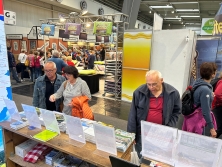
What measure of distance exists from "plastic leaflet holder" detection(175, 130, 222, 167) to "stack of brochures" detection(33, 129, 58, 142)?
44.0 inches

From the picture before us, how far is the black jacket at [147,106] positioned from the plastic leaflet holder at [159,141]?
614 millimetres

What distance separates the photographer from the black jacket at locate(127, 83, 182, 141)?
1802 mm

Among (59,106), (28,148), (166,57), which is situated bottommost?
(28,148)

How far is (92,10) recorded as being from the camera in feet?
40.2

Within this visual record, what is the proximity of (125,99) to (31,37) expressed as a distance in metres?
7.89

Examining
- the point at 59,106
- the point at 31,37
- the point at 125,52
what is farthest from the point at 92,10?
the point at 59,106

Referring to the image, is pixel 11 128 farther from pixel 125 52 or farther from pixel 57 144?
pixel 125 52

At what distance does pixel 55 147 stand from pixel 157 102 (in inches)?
44.3

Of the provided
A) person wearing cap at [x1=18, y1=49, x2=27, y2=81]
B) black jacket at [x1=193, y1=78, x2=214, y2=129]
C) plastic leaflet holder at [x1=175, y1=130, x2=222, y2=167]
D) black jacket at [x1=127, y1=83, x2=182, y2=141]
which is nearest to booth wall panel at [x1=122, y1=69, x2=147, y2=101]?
black jacket at [x1=193, y1=78, x2=214, y2=129]

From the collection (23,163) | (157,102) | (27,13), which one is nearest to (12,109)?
(23,163)

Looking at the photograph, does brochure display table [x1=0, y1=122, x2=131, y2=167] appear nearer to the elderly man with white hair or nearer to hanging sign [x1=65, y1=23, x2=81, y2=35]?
the elderly man with white hair

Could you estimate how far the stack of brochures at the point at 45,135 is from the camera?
158 cm

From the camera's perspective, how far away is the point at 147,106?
1.86m

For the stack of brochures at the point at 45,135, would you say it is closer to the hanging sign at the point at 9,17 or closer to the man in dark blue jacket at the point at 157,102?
the man in dark blue jacket at the point at 157,102
